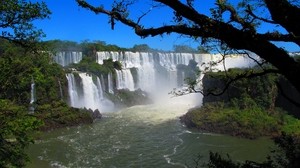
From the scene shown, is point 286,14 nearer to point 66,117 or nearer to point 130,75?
point 66,117

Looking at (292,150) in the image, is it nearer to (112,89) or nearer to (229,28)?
(229,28)

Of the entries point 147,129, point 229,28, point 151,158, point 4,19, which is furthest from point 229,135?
point 229,28

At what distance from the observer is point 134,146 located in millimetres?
26828

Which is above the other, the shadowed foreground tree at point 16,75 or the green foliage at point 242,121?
the shadowed foreground tree at point 16,75

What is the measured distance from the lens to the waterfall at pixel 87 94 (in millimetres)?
44750

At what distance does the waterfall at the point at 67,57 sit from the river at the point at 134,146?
22.6 m

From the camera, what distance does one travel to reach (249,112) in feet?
111

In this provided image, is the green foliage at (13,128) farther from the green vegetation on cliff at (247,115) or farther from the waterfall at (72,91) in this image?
the waterfall at (72,91)

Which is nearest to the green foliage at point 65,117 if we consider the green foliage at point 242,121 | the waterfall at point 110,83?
the green foliage at point 242,121

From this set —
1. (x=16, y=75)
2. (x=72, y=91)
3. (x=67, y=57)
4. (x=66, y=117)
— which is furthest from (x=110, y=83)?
(x=16, y=75)

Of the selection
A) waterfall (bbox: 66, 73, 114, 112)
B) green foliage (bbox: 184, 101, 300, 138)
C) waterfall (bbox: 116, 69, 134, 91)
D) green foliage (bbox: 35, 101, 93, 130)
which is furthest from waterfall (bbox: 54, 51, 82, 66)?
green foliage (bbox: 184, 101, 300, 138)

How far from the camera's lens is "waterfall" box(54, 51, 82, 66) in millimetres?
56969

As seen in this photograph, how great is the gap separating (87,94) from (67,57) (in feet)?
46.3

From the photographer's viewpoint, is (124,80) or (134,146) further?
(124,80)
